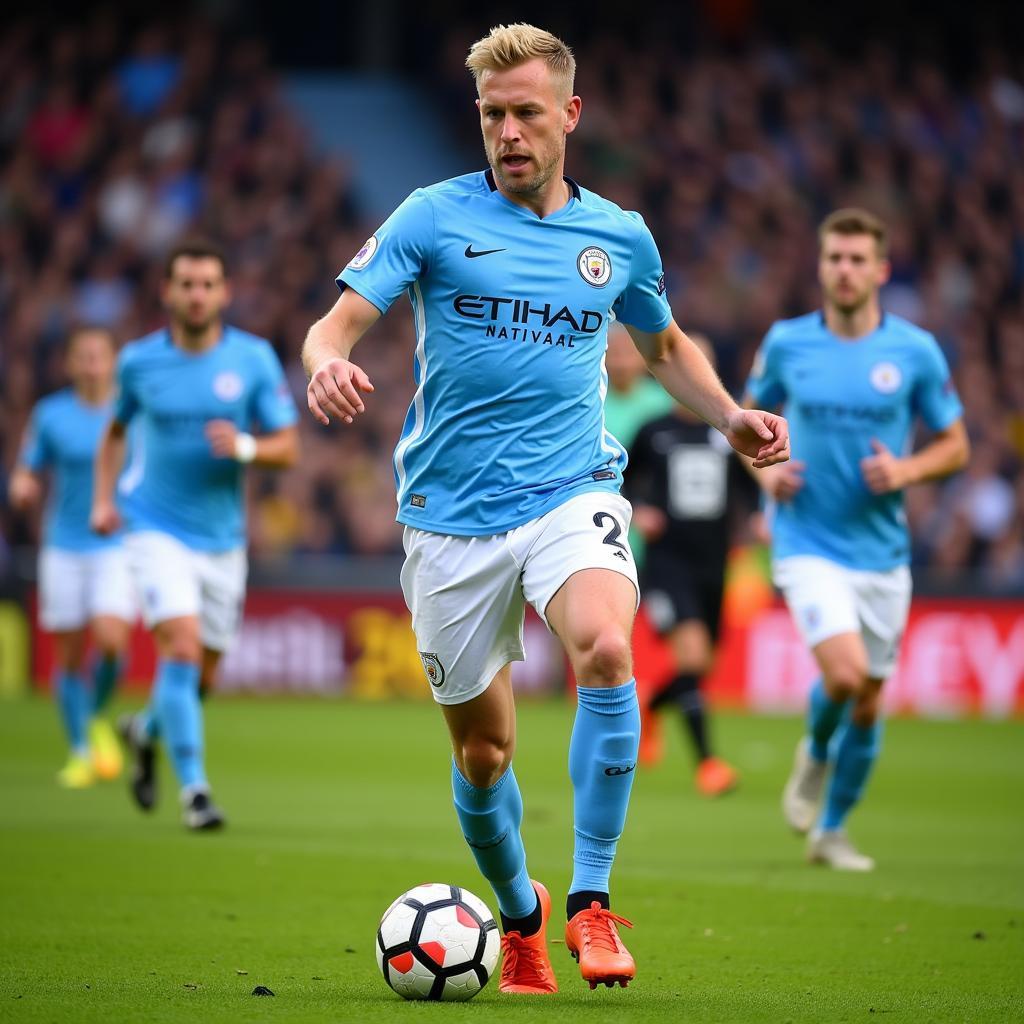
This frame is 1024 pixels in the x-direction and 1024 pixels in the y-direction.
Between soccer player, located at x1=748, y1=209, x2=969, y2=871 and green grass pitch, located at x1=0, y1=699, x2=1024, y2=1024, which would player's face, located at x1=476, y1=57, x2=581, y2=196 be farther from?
soccer player, located at x1=748, y1=209, x2=969, y2=871

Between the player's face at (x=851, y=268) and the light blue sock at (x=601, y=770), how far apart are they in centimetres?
402

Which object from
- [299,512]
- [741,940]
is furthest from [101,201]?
[741,940]

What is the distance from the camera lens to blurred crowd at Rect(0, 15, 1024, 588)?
21.9 m

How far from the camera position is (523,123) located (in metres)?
5.65

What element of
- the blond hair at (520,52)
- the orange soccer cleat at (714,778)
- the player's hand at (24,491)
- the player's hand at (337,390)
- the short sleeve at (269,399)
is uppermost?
the blond hair at (520,52)

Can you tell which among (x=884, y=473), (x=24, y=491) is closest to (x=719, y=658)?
(x=24, y=491)

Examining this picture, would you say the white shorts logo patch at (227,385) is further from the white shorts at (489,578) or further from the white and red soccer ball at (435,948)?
the white and red soccer ball at (435,948)

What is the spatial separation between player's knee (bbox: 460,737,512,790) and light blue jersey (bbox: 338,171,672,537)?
0.63 m

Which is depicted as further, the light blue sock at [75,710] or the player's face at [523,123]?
the light blue sock at [75,710]

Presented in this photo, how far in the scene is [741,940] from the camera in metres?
6.71

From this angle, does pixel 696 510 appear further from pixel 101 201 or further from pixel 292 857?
pixel 101 201

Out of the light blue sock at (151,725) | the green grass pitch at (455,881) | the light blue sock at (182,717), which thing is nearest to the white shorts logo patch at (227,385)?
the light blue sock at (182,717)

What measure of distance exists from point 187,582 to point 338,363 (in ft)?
16.6

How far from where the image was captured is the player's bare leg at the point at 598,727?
5363 millimetres
